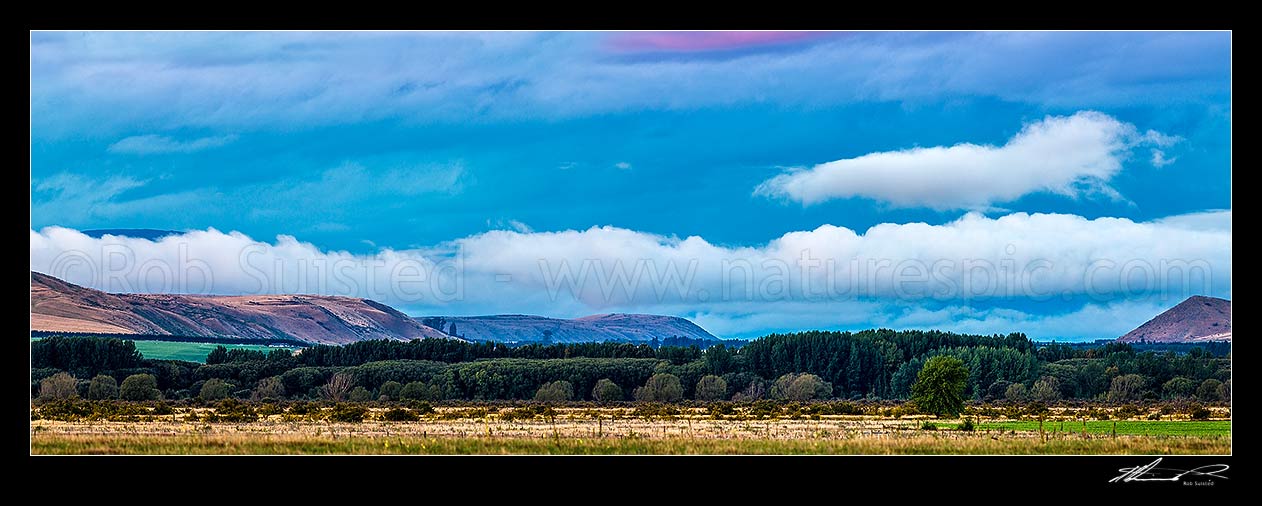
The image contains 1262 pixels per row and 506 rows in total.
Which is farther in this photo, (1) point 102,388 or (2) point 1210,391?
(2) point 1210,391

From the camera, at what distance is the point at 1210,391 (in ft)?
302

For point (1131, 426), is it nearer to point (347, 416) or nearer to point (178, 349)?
point (347, 416)

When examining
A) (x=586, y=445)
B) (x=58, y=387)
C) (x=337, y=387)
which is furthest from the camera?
(x=337, y=387)

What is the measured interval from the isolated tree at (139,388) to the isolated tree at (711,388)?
139 feet

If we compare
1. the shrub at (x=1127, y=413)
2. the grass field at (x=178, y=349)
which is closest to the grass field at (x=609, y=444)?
the shrub at (x=1127, y=413)

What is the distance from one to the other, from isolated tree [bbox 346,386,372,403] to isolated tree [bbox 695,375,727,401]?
→ 89.4 ft

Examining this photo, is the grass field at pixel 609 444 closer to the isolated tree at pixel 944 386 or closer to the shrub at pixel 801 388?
the isolated tree at pixel 944 386

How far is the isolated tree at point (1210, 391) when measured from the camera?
89.9 m

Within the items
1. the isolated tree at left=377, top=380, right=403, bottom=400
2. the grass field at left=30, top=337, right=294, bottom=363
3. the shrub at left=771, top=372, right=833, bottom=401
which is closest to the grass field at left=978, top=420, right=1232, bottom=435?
the shrub at left=771, top=372, right=833, bottom=401

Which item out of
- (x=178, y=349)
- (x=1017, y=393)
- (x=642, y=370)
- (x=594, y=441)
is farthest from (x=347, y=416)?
(x=178, y=349)

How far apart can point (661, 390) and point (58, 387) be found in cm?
4447

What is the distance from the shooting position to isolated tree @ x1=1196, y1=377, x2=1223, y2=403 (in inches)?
3541

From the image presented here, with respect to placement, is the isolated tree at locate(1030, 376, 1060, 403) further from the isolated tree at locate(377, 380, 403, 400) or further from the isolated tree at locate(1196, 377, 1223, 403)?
the isolated tree at locate(377, 380, 403, 400)
